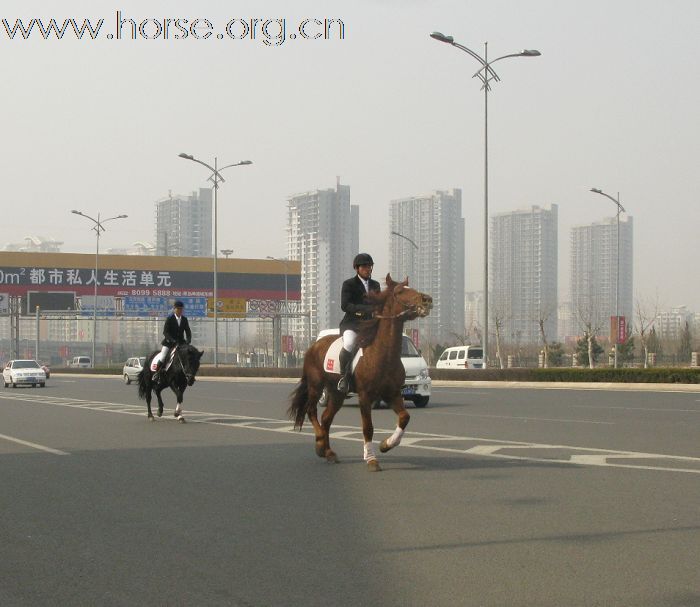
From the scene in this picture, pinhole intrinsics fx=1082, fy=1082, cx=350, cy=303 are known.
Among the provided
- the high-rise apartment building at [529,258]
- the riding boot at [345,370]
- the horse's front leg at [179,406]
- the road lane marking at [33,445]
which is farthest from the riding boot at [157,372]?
the high-rise apartment building at [529,258]

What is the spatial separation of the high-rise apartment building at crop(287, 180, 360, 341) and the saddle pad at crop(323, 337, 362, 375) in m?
158

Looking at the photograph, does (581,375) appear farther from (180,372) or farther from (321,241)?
(321,241)

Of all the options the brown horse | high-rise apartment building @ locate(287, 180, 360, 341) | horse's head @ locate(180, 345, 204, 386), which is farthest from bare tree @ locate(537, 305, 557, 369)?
high-rise apartment building @ locate(287, 180, 360, 341)

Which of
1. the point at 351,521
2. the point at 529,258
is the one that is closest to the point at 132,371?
the point at 351,521

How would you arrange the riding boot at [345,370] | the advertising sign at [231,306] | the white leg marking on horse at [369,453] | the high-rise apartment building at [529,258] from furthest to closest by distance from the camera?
the high-rise apartment building at [529,258] < the advertising sign at [231,306] < the riding boot at [345,370] < the white leg marking on horse at [369,453]

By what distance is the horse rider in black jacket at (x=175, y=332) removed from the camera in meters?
20.2

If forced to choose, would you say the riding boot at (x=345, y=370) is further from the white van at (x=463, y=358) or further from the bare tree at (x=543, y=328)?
the bare tree at (x=543, y=328)

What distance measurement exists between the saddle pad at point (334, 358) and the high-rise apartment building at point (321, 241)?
158m

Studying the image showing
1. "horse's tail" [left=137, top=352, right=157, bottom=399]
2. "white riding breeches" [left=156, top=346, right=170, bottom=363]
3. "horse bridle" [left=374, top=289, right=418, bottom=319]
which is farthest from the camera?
"horse's tail" [left=137, top=352, right=157, bottom=399]

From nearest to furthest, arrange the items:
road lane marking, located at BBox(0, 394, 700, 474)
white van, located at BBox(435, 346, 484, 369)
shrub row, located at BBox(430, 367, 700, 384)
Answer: road lane marking, located at BBox(0, 394, 700, 474) < shrub row, located at BBox(430, 367, 700, 384) < white van, located at BBox(435, 346, 484, 369)

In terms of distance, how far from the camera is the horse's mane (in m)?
11.9

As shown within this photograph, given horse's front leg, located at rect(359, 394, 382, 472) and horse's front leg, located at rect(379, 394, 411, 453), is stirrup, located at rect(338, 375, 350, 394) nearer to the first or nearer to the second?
horse's front leg, located at rect(359, 394, 382, 472)

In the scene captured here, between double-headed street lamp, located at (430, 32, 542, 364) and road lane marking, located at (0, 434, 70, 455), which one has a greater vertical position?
double-headed street lamp, located at (430, 32, 542, 364)

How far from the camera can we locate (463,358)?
2314 inches
